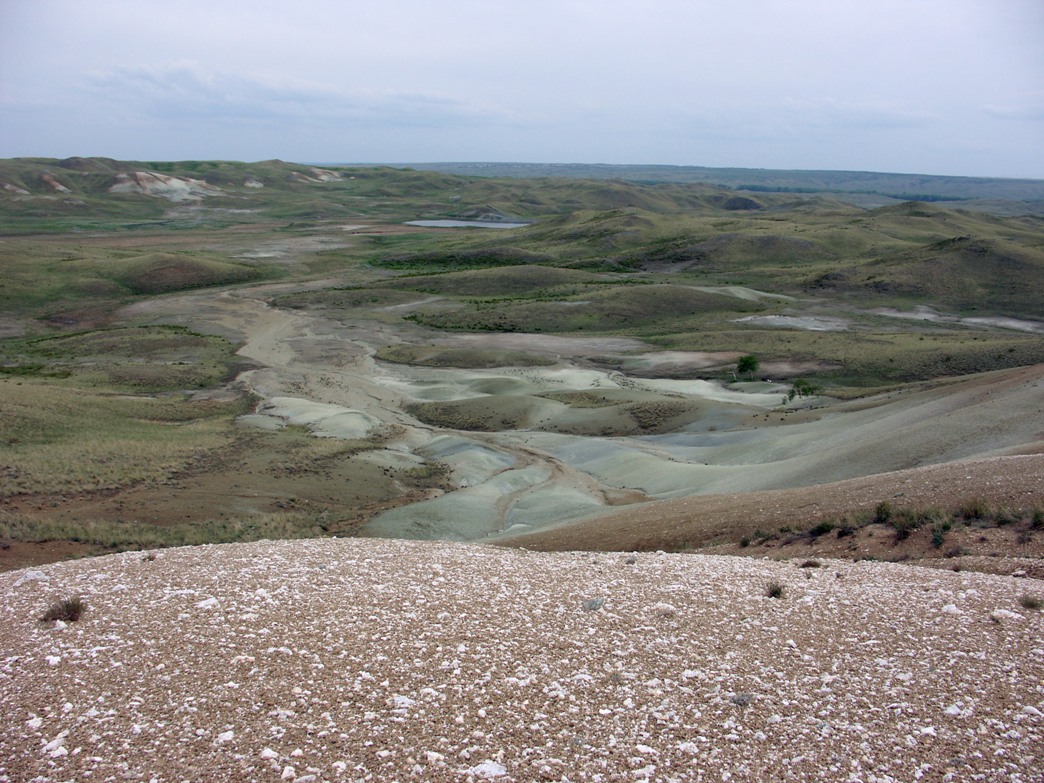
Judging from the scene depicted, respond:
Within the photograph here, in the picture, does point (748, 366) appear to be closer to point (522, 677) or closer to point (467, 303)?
point (467, 303)

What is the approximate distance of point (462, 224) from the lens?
172 m

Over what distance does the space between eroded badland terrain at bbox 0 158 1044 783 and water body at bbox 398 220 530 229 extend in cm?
8999

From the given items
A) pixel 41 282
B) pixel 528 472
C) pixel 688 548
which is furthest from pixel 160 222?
pixel 688 548

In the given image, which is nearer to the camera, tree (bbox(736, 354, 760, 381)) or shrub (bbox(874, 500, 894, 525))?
shrub (bbox(874, 500, 894, 525))

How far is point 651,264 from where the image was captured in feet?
345

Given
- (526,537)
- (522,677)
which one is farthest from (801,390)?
(522,677)

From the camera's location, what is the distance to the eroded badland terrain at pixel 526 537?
25.1 ft

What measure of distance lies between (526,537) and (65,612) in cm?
1345

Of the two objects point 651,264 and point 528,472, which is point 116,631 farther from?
point 651,264

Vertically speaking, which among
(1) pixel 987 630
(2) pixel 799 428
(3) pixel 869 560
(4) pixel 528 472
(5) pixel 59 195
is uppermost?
(5) pixel 59 195

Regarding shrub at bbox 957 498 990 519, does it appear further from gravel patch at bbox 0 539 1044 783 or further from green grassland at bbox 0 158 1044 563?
green grassland at bbox 0 158 1044 563

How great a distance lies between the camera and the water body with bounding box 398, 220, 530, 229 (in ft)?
538

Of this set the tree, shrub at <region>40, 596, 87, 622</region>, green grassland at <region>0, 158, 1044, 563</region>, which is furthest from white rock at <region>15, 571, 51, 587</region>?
the tree

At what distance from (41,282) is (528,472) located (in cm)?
7230
